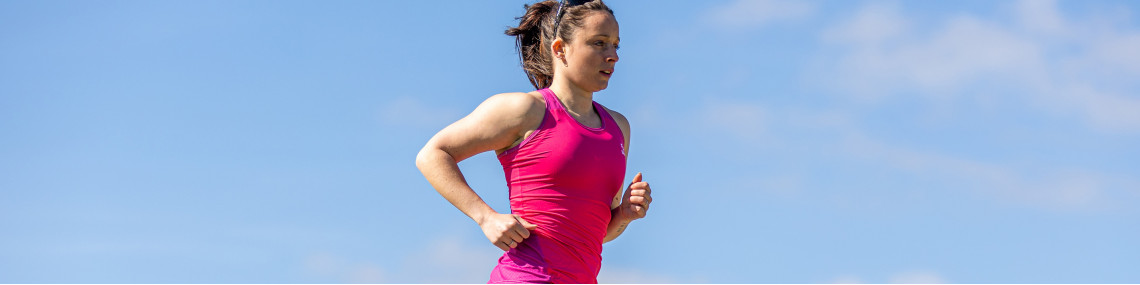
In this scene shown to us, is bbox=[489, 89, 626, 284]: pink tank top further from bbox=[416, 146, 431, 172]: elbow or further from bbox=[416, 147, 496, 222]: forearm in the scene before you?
bbox=[416, 146, 431, 172]: elbow

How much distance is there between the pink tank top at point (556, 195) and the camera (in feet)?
18.2

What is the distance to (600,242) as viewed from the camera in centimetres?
595

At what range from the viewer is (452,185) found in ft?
18.1

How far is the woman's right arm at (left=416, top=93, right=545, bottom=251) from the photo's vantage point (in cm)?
547

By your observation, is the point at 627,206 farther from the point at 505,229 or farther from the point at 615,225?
the point at 505,229

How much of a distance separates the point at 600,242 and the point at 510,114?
0.88 metres

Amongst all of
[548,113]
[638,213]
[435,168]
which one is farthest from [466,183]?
[638,213]

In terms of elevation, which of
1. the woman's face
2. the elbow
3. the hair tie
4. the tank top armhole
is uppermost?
the hair tie

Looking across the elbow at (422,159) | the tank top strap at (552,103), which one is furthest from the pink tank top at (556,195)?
the elbow at (422,159)

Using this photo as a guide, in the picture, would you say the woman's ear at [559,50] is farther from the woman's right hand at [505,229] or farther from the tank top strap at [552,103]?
the woman's right hand at [505,229]

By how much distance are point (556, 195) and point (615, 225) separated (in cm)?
59

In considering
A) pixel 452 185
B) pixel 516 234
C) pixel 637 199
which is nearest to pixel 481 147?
pixel 452 185

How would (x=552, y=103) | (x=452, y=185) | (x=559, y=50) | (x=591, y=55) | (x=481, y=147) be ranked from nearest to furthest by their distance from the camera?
1. (x=452, y=185)
2. (x=481, y=147)
3. (x=552, y=103)
4. (x=591, y=55)
5. (x=559, y=50)

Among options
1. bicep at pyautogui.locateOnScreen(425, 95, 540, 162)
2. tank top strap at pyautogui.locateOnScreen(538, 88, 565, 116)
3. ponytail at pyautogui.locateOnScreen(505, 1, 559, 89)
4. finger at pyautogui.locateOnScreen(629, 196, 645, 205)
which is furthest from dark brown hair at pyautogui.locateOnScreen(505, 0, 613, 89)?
finger at pyautogui.locateOnScreen(629, 196, 645, 205)
